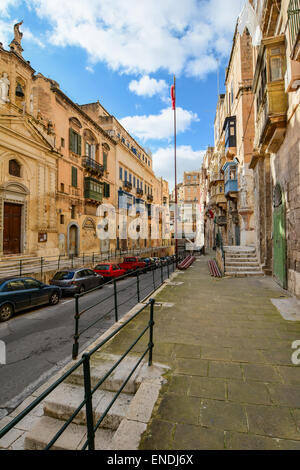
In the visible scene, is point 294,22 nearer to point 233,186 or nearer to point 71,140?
point 233,186

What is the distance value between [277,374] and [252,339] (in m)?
1.24

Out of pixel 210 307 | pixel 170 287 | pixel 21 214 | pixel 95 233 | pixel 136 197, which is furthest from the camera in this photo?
pixel 136 197

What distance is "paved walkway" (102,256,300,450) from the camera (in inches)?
93.7

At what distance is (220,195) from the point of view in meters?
28.6

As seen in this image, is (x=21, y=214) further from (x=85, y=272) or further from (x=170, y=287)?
(x=170, y=287)

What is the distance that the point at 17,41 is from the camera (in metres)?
17.7

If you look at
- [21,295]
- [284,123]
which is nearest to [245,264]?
[284,123]

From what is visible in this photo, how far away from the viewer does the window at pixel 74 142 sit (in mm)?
23859

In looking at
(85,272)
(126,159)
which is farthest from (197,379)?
(126,159)

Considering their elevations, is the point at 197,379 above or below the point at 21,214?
below

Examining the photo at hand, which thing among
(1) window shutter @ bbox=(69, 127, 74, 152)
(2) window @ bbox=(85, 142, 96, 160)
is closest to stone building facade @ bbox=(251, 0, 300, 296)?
(1) window shutter @ bbox=(69, 127, 74, 152)

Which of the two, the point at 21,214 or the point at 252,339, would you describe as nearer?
the point at 252,339

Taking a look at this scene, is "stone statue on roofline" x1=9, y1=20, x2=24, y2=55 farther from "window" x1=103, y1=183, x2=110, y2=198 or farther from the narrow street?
the narrow street

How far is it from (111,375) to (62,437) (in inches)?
36.7
